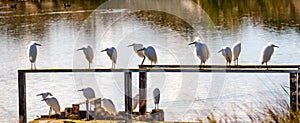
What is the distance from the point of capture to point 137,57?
52.6 ft

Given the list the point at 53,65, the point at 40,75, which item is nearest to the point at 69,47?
the point at 53,65

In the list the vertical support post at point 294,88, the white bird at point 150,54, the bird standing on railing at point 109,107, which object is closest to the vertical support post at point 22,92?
the bird standing on railing at point 109,107

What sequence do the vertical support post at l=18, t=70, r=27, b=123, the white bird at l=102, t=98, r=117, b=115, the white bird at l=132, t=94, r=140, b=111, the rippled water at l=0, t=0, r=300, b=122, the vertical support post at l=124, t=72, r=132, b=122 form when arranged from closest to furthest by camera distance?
the vertical support post at l=124, t=72, r=132, b=122, the vertical support post at l=18, t=70, r=27, b=123, the white bird at l=102, t=98, r=117, b=115, the white bird at l=132, t=94, r=140, b=111, the rippled water at l=0, t=0, r=300, b=122

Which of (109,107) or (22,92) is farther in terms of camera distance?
(109,107)

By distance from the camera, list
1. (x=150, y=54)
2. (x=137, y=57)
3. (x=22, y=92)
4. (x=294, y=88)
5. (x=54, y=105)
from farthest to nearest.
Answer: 1. (x=137, y=57)
2. (x=54, y=105)
3. (x=150, y=54)
4. (x=22, y=92)
5. (x=294, y=88)

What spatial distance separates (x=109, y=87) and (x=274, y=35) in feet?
30.8

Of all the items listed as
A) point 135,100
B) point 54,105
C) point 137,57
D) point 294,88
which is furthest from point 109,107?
point 137,57

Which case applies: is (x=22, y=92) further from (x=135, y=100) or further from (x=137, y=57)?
(x=137, y=57)

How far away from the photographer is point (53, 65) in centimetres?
1606

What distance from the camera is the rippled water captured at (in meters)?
11.2

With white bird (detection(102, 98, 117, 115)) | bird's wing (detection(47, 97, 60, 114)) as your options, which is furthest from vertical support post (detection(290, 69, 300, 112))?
bird's wing (detection(47, 97, 60, 114))

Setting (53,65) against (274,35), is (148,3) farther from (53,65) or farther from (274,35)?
(53,65)

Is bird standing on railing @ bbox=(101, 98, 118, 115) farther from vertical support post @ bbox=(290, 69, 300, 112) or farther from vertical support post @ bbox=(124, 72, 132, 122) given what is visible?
vertical support post @ bbox=(290, 69, 300, 112)

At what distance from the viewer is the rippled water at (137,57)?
36.9 ft
